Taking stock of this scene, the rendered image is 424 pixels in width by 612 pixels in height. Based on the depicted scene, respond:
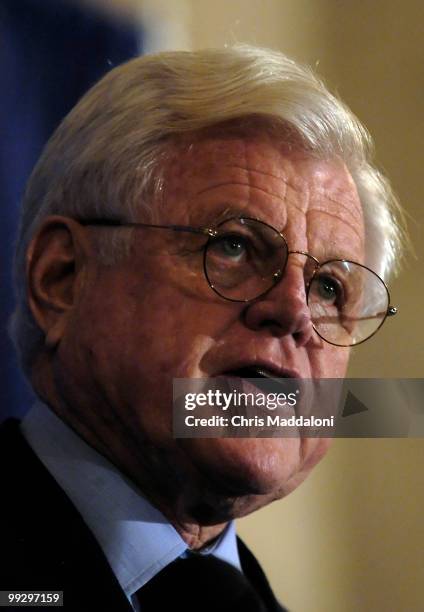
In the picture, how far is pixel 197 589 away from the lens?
0.91m

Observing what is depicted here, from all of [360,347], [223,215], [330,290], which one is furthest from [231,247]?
[360,347]

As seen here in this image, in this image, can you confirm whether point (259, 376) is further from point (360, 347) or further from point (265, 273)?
point (360, 347)

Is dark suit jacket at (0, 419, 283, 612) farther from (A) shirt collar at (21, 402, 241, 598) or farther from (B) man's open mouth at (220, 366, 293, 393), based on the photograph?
(B) man's open mouth at (220, 366, 293, 393)

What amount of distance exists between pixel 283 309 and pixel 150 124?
10.2 inches

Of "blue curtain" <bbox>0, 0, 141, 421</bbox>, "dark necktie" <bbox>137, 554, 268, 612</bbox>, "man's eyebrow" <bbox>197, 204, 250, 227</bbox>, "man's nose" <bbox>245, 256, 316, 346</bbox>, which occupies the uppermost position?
"blue curtain" <bbox>0, 0, 141, 421</bbox>

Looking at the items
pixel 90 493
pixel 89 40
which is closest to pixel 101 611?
pixel 90 493

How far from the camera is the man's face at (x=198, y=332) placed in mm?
877

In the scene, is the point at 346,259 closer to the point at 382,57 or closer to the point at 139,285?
the point at 139,285

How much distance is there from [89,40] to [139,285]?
502mm

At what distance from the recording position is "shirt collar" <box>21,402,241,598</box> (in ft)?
2.92

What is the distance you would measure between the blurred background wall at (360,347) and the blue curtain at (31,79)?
0.05 m

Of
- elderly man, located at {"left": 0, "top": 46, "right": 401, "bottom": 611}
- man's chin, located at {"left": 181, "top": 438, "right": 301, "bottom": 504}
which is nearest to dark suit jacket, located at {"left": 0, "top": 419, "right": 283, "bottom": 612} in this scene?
elderly man, located at {"left": 0, "top": 46, "right": 401, "bottom": 611}

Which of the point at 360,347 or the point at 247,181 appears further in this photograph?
the point at 360,347

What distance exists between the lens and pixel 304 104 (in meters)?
0.96
